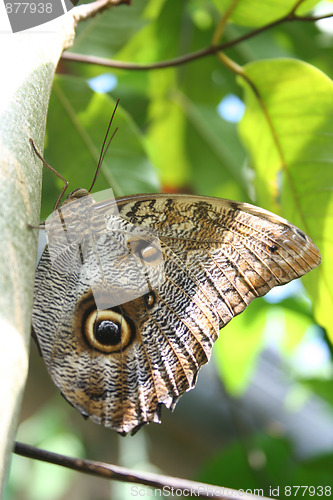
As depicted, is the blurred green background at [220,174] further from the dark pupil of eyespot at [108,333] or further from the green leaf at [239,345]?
the dark pupil of eyespot at [108,333]

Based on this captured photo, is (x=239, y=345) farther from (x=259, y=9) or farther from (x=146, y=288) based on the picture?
(x=259, y=9)

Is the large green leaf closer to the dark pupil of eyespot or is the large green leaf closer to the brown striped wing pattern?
the brown striped wing pattern

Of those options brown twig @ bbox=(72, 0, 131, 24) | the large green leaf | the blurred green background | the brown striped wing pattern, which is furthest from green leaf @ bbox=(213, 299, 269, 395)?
brown twig @ bbox=(72, 0, 131, 24)

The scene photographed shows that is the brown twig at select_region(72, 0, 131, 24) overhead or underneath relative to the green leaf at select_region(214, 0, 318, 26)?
overhead

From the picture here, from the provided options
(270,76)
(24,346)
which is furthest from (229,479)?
(24,346)

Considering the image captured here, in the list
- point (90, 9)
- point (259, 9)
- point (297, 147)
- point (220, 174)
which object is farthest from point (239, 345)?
point (90, 9)

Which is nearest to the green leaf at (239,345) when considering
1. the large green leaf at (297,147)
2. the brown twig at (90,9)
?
the large green leaf at (297,147)
